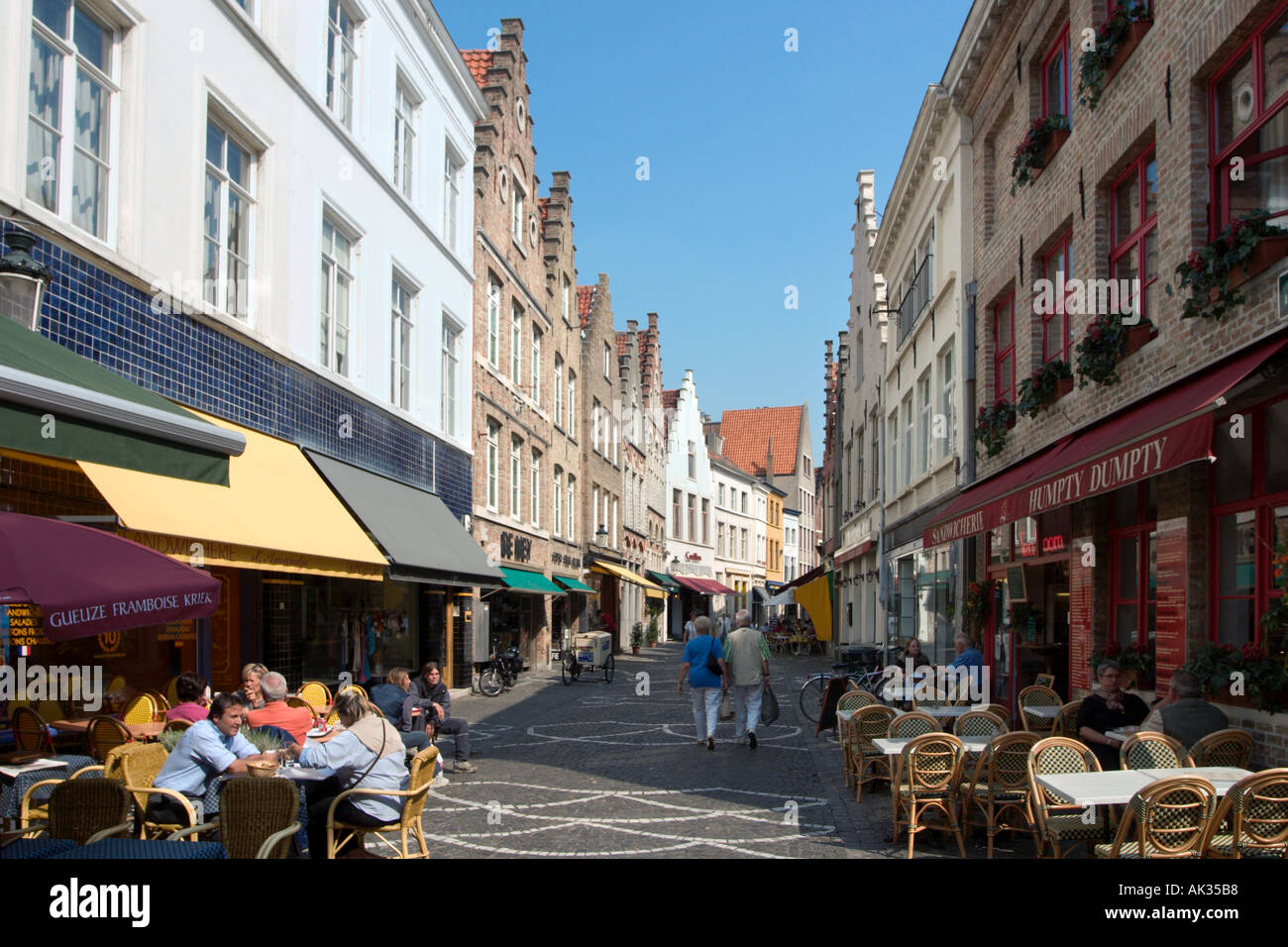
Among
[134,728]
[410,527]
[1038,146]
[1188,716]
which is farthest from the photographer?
[410,527]

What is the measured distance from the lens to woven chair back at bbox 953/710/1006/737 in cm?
884

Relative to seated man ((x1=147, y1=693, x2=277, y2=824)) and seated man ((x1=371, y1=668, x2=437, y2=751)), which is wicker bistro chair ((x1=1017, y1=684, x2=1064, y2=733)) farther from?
seated man ((x1=147, y1=693, x2=277, y2=824))

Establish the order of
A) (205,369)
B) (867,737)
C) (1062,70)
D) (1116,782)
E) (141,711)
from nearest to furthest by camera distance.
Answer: (1116,782) < (141,711) < (867,737) < (205,369) < (1062,70)

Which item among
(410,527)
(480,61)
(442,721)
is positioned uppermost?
(480,61)

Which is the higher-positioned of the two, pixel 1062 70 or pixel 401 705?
pixel 1062 70

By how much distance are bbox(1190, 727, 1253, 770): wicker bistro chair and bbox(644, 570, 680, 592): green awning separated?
3978 cm

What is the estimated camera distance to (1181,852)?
541 cm

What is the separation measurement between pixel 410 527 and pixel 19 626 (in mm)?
6502

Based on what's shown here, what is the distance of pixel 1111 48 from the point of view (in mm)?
10719

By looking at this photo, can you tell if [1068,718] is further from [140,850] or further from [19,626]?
[19,626]

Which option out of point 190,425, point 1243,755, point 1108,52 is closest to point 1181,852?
point 1243,755

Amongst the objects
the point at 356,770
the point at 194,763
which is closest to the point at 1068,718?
the point at 356,770

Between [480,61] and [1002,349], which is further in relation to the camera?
[480,61]

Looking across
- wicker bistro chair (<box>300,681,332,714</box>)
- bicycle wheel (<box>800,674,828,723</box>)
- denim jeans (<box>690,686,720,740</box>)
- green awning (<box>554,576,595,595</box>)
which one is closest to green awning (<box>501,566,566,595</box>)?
green awning (<box>554,576,595,595</box>)
